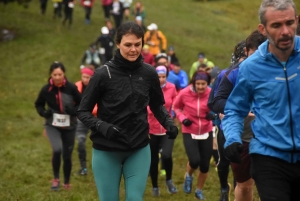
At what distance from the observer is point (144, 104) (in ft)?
20.1

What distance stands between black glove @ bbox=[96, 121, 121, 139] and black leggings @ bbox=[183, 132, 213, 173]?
4.25 meters

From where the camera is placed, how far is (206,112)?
1003 cm

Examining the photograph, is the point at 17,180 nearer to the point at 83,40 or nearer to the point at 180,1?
the point at 83,40

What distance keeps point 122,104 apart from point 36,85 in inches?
730

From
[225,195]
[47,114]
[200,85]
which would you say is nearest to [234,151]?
[225,195]

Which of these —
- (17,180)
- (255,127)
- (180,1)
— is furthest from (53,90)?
(180,1)

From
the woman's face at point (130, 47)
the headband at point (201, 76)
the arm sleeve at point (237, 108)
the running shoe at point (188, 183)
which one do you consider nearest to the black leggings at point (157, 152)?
the running shoe at point (188, 183)

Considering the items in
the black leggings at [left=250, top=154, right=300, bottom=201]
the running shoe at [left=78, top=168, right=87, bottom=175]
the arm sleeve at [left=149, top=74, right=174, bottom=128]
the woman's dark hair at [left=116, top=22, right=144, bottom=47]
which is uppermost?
the woman's dark hair at [left=116, top=22, right=144, bottom=47]

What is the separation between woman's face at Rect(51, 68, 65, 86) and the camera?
1004cm

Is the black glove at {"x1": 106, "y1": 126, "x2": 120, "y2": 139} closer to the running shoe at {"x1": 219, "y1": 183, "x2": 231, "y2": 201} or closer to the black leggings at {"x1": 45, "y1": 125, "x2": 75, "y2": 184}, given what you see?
the running shoe at {"x1": 219, "y1": 183, "x2": 231, "y2": 201}

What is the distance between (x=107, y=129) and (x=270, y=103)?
177cm

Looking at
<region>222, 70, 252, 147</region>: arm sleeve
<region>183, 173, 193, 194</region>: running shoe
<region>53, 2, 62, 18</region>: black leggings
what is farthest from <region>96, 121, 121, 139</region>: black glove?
<region>53, 2, 62, 18</region>: black leggings

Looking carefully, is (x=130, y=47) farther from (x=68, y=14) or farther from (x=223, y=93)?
(x=68, y=14)

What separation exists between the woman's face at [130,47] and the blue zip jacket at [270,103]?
4.92 ft
